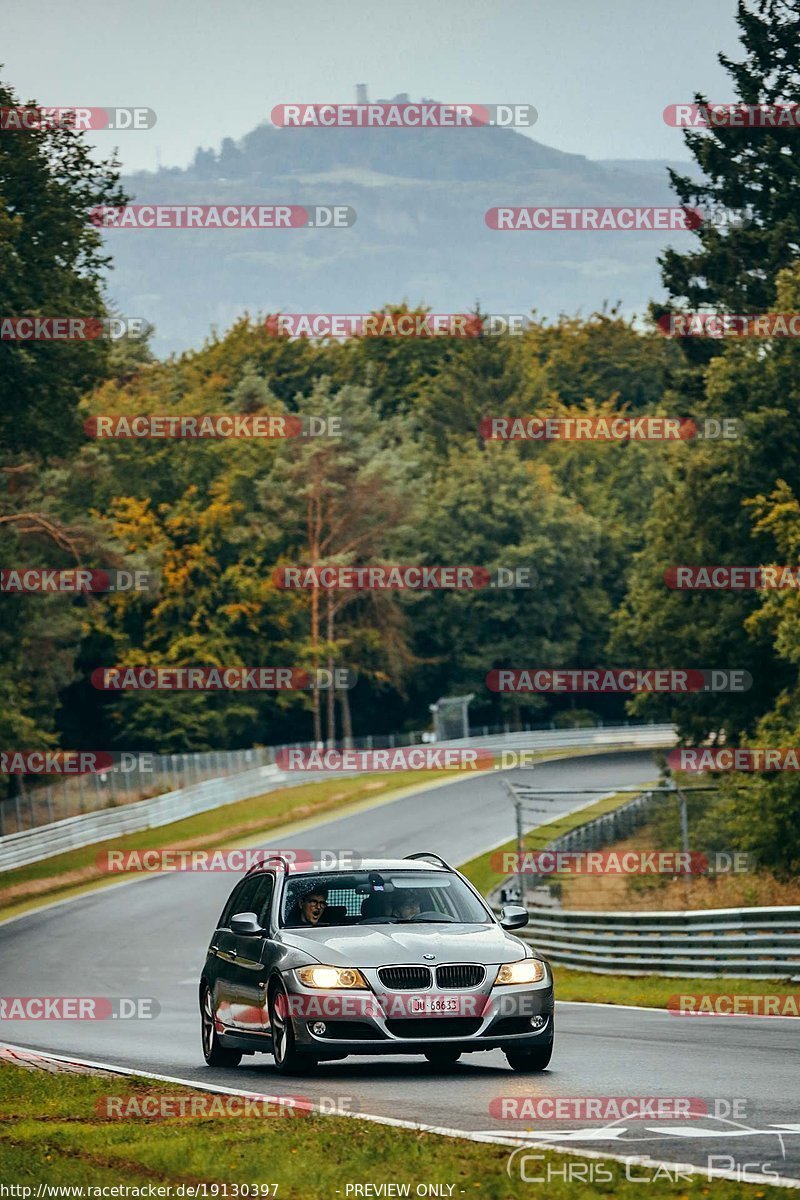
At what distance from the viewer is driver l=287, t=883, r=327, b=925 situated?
44.0 ft

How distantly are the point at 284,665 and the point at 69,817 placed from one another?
31371mm

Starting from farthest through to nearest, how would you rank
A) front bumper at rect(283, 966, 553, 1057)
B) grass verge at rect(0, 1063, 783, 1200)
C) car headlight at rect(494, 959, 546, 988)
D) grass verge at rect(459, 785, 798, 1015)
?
grass verge at rect(459, 785, 798, 1015), car headlight at rect(494, 959, 546, 988), front bumper at rect(283, 966, 553, 1057), grass verge at rect(0, 1063, 783, 1200)

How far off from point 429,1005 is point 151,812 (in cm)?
4993

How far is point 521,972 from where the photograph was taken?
12703 millimetres

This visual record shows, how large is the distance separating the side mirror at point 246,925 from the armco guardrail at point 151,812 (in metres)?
38.3

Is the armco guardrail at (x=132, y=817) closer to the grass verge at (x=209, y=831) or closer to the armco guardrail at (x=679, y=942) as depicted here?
the grass verge at (x=209, y=831)

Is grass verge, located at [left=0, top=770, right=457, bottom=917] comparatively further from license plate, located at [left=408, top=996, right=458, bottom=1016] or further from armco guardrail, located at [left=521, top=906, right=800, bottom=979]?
license plate, located at [left=408, top=996, right=458, bottom=1016]

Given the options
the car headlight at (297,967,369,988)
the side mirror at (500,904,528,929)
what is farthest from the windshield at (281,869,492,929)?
the car headlight at (297,967,369,988)

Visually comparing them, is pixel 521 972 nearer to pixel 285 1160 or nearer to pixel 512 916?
pixel 512 916

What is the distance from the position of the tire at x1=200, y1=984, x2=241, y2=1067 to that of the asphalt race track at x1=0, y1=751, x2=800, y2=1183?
0.57ft

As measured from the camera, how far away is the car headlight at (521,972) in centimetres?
1261

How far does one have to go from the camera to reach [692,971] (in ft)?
83.2

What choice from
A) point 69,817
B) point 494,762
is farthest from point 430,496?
point 69,817

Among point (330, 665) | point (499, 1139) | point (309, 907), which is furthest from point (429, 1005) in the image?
point (330, 665)
